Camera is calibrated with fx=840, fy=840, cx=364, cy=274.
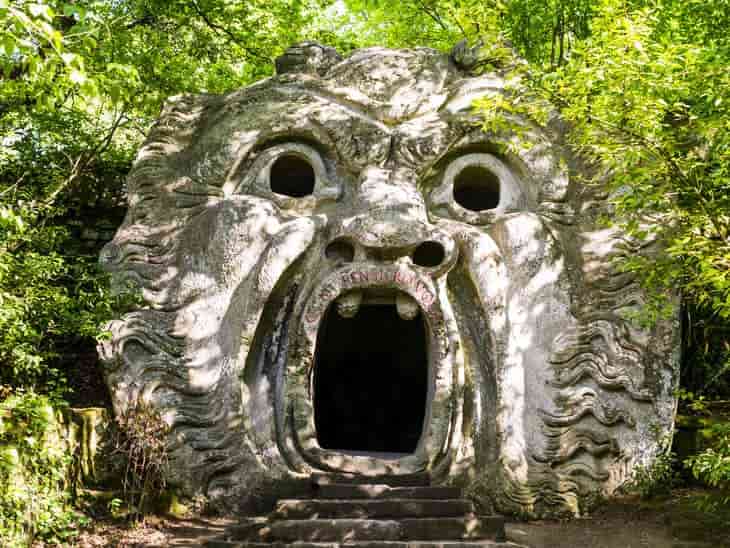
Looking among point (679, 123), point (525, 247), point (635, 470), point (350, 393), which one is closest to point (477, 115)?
point (525, 247)

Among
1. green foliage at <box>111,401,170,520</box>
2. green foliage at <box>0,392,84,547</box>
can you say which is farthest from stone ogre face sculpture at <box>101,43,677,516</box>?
green foliage at <box>0,392,84,547</box>

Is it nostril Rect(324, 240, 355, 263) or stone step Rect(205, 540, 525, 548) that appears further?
nostril Rect(324, 240, 355, 263)

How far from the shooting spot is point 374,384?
11.6 metres

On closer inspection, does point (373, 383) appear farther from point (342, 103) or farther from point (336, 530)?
point (336, 530)

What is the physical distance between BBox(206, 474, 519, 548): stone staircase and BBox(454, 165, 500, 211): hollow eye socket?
321cm

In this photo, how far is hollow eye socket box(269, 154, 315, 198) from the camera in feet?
28.9

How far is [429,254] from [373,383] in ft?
12.7

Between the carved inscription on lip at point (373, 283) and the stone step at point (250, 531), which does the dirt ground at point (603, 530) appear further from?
the carved inscription on lip at point (373, 283)

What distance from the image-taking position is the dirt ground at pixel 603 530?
6.93 m

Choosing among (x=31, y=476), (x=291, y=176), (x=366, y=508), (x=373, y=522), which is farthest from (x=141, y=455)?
(x=291, y=176)

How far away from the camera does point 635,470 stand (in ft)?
25.3

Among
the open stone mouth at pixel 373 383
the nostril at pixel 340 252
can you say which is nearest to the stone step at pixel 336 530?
the nostril at pixel 340 252

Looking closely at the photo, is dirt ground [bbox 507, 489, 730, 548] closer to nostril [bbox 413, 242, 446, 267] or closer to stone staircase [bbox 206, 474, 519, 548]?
stone staircase [bbox 206, 474, 519, 548]

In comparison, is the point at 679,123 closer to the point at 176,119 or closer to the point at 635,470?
the point at 635,470
